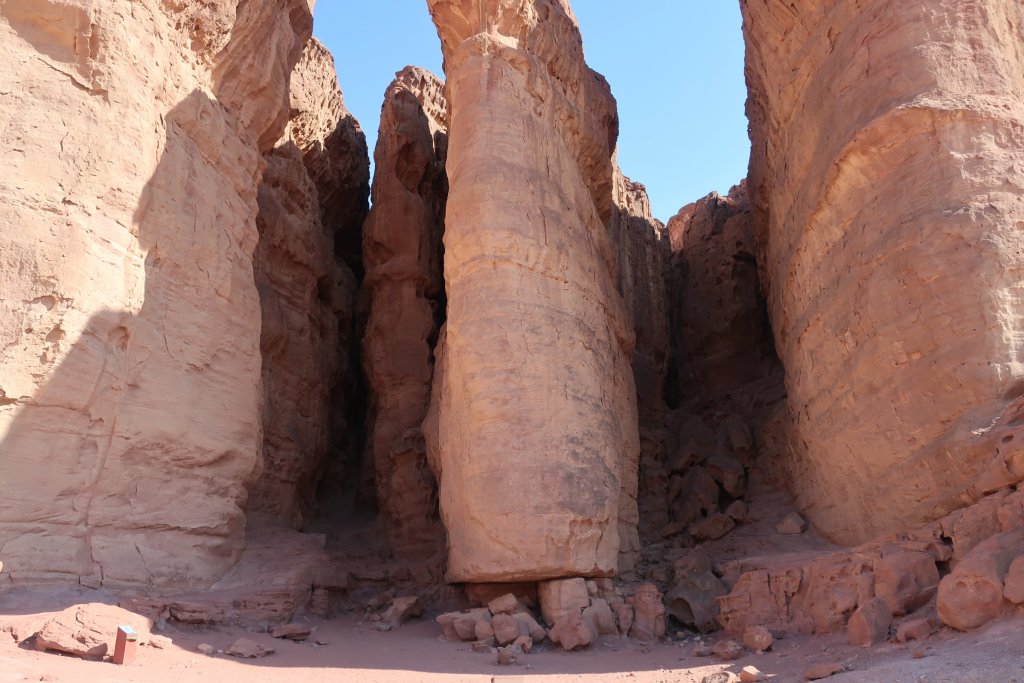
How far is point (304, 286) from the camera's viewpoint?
14.8 m

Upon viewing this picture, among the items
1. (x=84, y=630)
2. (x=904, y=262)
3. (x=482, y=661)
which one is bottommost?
(x=482, y=661)

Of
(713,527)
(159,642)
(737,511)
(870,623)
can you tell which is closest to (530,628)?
(870,623)

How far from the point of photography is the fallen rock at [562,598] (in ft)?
30.0

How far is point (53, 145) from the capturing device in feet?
27.7

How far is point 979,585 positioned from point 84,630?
7703mm

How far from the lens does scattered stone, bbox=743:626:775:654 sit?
26.9 ft

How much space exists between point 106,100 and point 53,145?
98 cm

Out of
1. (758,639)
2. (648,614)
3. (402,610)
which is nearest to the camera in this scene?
(758,639)

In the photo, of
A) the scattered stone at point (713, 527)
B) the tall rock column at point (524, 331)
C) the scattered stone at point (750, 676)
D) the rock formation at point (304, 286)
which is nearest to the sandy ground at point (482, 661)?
the scattered stone at point (750, 676)

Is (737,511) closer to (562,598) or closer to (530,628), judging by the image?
(562,598)

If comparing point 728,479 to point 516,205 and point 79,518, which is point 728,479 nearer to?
point 516,205

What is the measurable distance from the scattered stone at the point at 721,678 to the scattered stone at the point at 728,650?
111cm

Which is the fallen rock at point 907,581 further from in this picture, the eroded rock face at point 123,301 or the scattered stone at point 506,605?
the eroded rock face at point 123,301

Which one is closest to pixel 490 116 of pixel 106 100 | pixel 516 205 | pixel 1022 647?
pixel 516 205
